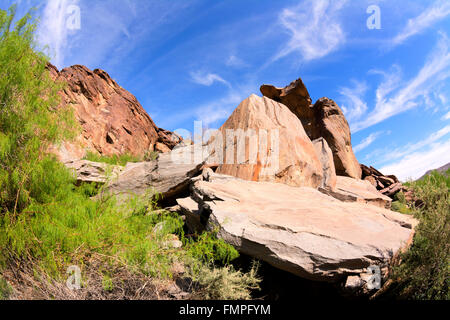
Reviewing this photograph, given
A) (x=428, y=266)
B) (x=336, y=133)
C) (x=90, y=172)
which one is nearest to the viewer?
(x=428, y=266)

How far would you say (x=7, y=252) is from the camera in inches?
156

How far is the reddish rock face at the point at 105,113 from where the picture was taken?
57.1 feet

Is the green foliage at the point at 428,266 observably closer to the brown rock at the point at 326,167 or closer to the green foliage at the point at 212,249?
the green foliage at the point at 212,249

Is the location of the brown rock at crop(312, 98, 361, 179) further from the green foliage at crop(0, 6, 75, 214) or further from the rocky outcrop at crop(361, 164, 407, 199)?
the green foliage at crop(0, 6, 75, 214)

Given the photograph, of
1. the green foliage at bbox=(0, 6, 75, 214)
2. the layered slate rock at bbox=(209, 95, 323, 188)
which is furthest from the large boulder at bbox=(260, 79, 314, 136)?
the green foliage at bbox=(0, 6, 75, 214)

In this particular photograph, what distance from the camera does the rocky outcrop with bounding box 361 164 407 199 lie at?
17.0 m

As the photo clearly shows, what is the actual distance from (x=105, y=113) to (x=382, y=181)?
18.8 meters

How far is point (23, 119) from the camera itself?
179 inches

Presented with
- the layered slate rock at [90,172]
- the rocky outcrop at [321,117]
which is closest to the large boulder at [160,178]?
the layered slate rock at [90,172]

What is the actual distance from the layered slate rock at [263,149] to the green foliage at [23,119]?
407 cm

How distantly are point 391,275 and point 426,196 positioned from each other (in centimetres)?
178

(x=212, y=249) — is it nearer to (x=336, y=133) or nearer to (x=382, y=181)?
(x=336, y=133)

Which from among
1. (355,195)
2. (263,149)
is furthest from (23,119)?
(355,195)
